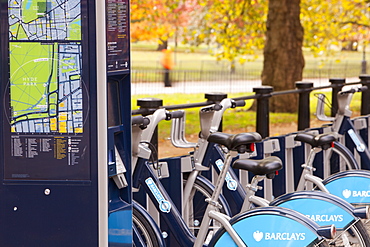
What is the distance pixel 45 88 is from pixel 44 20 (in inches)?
12.0

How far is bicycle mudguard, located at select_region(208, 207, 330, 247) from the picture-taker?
351 cm

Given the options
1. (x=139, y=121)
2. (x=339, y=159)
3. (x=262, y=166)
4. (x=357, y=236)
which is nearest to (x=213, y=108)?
(x=139, y=121)

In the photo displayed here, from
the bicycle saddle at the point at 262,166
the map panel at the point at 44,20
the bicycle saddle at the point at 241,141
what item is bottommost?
the bicycle saddle at the point at 262,166

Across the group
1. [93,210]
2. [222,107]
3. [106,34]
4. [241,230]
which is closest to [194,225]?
[222,107]

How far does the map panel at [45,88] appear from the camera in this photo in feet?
10.6

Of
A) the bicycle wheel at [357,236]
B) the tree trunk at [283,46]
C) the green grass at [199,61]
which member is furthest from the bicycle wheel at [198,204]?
the green grass at [199,61]

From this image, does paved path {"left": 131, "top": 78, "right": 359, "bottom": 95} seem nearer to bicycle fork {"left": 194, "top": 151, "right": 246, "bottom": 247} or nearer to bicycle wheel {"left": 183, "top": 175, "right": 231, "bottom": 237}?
bicycle wheel {"left": 183, "top": 175, "right": 231, "bottom": 237}

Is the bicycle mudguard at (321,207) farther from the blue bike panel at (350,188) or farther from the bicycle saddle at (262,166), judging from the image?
the blue bike panel at (350,188)

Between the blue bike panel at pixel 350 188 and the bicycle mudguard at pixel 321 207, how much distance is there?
2.29 ft

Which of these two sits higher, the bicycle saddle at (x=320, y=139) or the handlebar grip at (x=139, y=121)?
the handlebar grip at (x=139, y=121)

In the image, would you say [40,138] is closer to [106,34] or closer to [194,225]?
[106,34]

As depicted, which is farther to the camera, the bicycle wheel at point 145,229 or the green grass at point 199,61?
the green grass at point 199,61

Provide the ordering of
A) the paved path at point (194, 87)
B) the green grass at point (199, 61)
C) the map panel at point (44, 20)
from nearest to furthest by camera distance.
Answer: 1. the map panel at point (44, 20)
2. the paved path at point (194, 87)
3. the green grass at point (199, 61)

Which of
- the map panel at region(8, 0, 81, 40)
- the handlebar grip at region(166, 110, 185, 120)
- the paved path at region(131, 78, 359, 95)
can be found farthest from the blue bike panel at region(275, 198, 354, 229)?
the paved path at region(131, 78, 359, 95)
